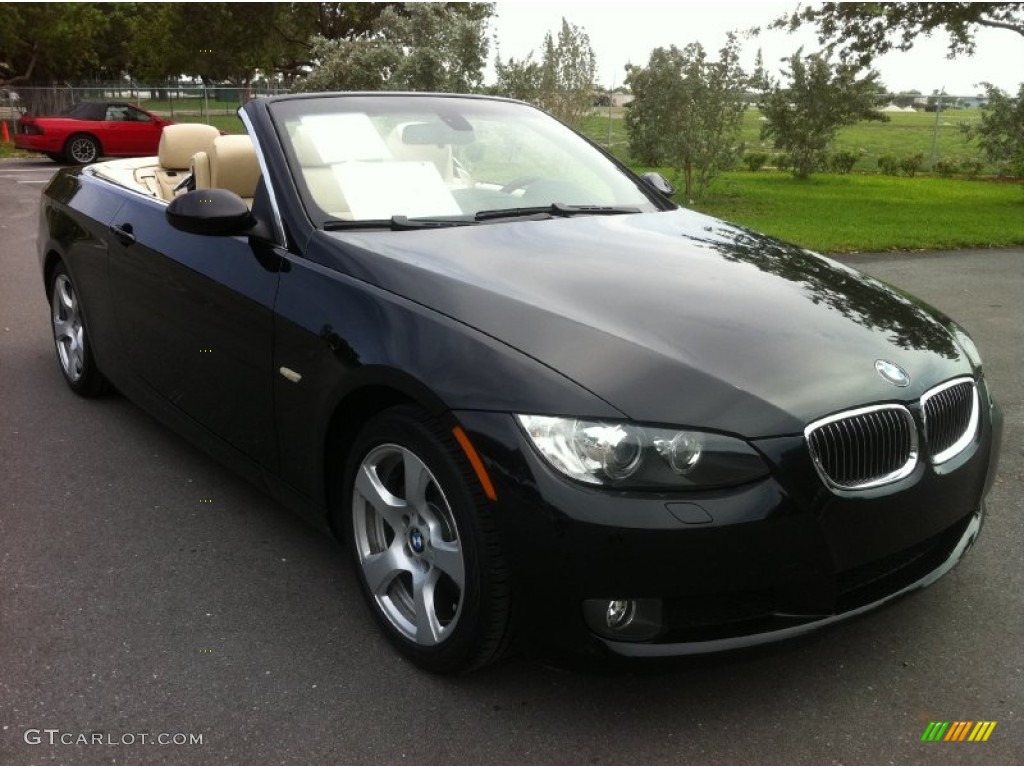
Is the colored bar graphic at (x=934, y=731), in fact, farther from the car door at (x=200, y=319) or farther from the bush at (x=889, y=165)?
the bush at (x=889, y=165)

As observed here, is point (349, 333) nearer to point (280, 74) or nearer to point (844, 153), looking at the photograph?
point (844, 153)

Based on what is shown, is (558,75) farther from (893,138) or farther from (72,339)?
(893,138)

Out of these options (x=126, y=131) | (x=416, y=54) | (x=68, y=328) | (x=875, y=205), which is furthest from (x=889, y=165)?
(x=68, y=328)

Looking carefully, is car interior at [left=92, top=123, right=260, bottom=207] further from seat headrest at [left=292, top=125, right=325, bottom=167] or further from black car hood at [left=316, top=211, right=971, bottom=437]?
black car hood at [left=316, top=211, right=971, bottom=437]

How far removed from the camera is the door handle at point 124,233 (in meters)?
4.12

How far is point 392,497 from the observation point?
2.75 m

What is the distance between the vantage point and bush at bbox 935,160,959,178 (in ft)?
74.4

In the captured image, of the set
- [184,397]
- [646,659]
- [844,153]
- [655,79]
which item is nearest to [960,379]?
[646,659]

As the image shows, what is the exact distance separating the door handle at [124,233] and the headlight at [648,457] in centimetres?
262

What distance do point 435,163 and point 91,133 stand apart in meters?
20.3

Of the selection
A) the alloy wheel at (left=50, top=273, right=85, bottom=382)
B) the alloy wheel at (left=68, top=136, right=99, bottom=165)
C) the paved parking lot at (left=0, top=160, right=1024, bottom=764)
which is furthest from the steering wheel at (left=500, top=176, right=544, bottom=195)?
the alloy wheel at (left=68, top=136, right=99, bottom=165)

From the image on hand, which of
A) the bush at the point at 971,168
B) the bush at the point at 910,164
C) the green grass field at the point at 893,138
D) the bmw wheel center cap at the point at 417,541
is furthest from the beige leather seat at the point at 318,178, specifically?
the bush at the point at 971,168

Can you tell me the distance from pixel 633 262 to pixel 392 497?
1099mm

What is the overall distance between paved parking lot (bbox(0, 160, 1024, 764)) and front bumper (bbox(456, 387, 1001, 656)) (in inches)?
3.8
